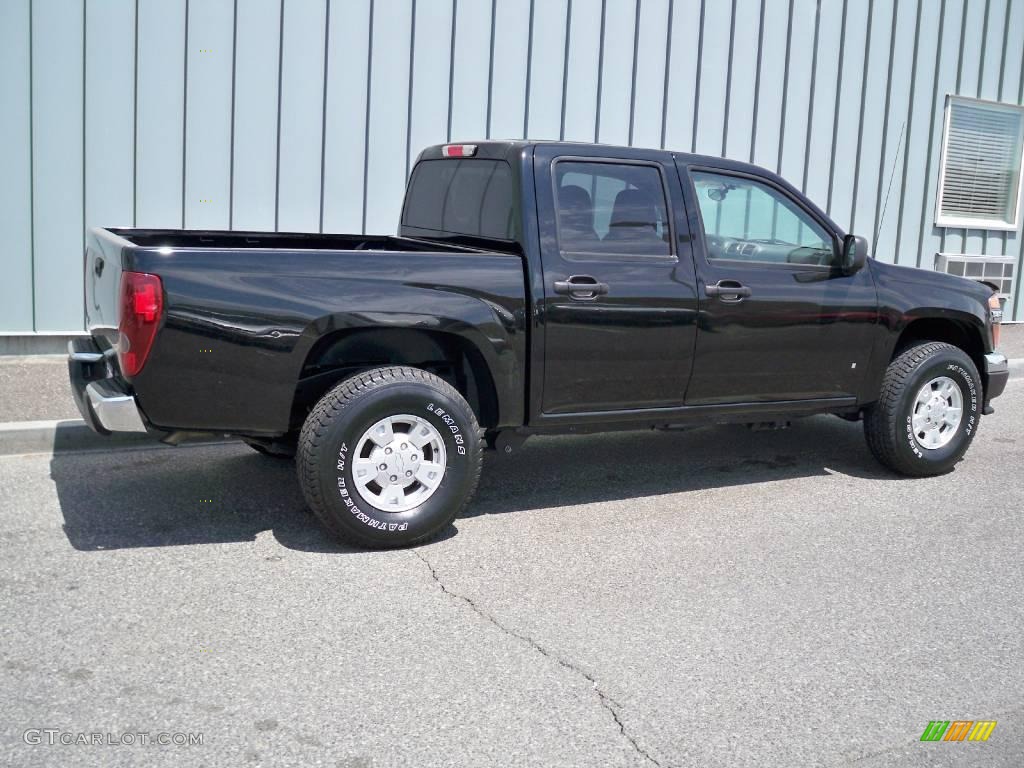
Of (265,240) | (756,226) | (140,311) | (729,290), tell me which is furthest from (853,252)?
(140,311)

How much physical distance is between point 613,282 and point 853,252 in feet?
5.13

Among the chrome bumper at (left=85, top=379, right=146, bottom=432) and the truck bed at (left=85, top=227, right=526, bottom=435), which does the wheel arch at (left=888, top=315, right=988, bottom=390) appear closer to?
the truck bed at (left=85, top=227, right=526, bottom=435)

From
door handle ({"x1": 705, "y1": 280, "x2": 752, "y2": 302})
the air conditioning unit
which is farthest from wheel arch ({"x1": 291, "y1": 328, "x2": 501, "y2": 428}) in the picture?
the air conditioning unit

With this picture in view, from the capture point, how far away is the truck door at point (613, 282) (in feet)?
18.1

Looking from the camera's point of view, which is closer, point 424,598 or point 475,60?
point 424,598

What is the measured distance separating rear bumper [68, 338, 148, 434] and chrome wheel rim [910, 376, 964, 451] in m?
4.41

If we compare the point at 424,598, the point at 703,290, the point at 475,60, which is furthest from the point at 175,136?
the point at 424,598

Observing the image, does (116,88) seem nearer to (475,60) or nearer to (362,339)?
(475,60)

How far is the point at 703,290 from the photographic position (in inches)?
230

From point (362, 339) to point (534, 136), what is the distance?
15.9 ft

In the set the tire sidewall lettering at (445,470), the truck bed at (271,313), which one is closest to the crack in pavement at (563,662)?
the tire sidewall lettering at (445,470)

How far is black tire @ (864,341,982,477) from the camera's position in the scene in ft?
21.5

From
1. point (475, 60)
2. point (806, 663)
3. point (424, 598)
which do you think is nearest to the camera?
point (806, 663)

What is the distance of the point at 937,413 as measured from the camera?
673cm
